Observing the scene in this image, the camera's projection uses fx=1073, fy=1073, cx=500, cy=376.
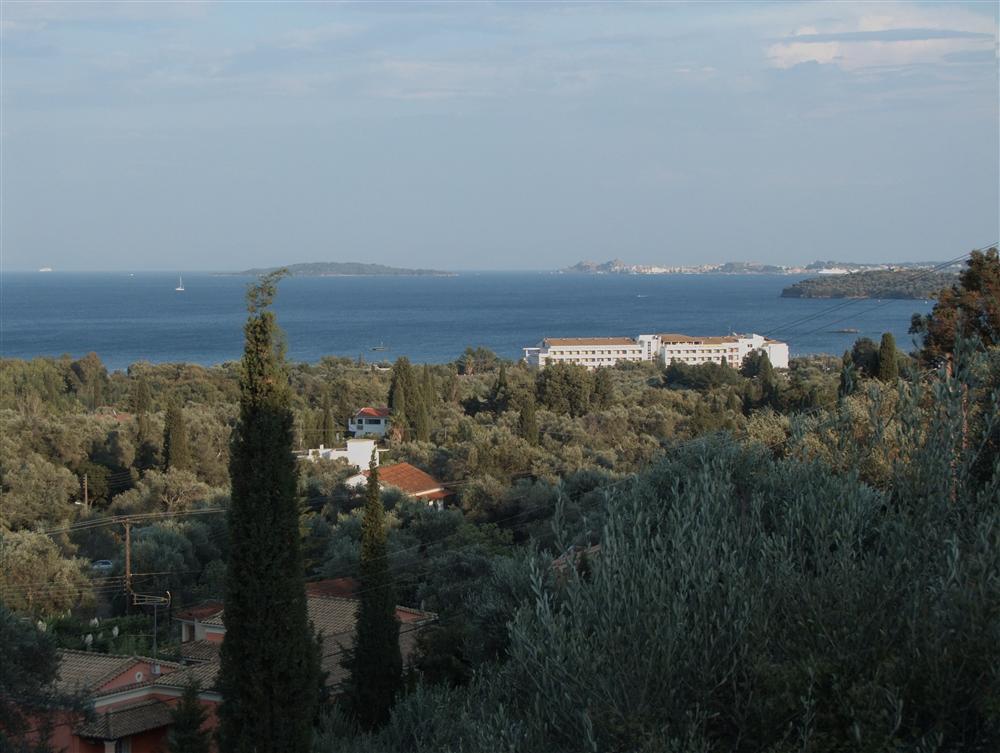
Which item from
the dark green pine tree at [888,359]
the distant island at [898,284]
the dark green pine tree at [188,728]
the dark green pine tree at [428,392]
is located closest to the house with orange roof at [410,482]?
the dark green pine tree at [888,359]

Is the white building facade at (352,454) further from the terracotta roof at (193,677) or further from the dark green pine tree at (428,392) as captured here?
the terracotta roof at (193,677)

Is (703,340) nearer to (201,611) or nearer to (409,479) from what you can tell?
(409,479)

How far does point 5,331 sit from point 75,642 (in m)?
105

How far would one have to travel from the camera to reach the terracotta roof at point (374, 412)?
119 ft

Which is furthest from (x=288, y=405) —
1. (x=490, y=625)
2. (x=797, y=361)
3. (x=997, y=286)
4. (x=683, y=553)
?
(x=797, y=361)

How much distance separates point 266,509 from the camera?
29.9 ft

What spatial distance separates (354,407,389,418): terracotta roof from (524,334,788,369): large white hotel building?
24.9m

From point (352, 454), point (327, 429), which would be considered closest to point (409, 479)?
point (352, 454)

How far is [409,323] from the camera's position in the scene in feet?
388

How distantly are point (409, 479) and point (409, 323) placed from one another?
94470 mm

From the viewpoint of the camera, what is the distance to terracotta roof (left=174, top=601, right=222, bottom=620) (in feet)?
47.4

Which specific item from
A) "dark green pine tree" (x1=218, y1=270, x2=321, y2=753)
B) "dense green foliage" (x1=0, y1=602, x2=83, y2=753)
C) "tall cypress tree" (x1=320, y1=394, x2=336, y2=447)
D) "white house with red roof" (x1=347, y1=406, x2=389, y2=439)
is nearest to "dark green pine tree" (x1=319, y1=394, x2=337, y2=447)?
"tall cypress tree" (x1=320, y1=394, x2=336, y2=447)

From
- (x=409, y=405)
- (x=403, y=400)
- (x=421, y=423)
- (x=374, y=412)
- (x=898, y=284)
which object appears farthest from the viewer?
(x=374, y=412)

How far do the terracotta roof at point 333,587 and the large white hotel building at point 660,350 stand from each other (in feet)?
149
